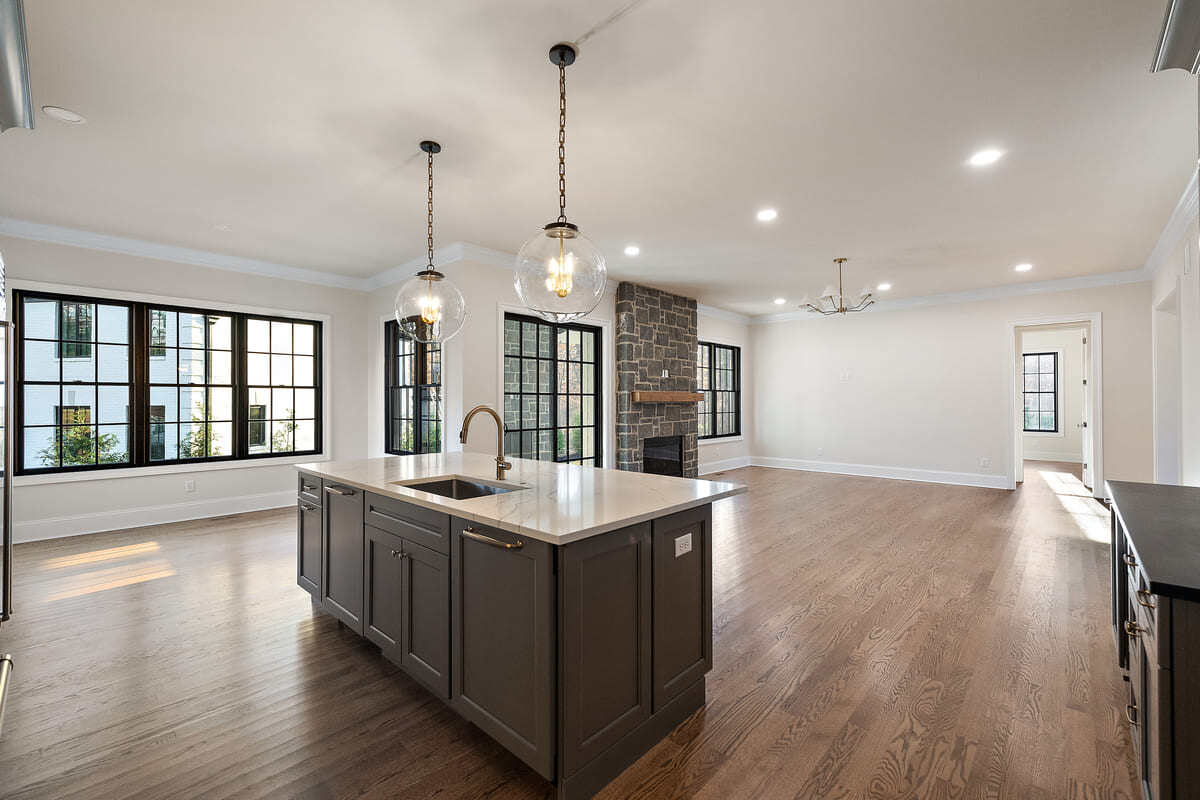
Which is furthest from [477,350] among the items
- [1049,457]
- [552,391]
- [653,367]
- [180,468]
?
[1049,457]

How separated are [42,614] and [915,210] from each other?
20.9 feet

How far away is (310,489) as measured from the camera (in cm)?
299

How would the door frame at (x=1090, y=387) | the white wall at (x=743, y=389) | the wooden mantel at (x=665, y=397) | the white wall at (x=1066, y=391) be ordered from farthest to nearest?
the white wall at (x=1066, y=391), the white wall at (x=743, y=389), the wooden mantel at (x=665, y=397), the door frame at (x=1090, y=387)

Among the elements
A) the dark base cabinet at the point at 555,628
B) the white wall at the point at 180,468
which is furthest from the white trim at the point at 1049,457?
the white wall at the point at 180,468

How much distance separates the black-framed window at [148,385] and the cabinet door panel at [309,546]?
3261 millimetres

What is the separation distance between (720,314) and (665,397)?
8.43ft

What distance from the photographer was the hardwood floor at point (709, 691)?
5.89 ft

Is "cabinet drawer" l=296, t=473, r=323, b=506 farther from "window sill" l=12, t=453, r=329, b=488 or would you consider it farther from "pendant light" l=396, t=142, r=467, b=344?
"window sill" l=12, t=453, r=329, b=488

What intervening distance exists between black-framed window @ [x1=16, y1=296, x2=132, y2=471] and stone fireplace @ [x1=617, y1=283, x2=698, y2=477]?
5029 millimetres

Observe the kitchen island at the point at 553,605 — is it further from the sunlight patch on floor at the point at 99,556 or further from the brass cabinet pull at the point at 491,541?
the sunlight patch on floor at the point at 99,556

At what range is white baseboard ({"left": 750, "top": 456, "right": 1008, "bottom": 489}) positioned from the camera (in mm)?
7254

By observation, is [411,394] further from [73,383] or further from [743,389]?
[743,389]

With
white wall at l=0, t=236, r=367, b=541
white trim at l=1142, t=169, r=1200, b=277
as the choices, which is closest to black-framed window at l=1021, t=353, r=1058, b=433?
white trim at l=1142, t=169, r=1200, b=277

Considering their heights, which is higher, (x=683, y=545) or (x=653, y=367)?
(x=653, y=367)
